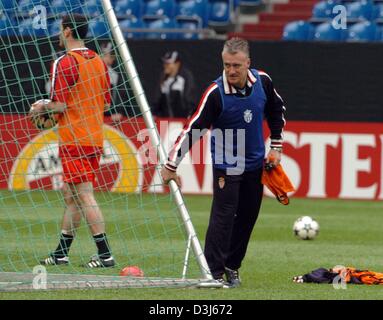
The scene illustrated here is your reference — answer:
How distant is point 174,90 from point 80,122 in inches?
355

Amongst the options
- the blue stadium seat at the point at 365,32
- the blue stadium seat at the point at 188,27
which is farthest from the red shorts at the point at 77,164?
the blue stadium seat at the point at 365,32

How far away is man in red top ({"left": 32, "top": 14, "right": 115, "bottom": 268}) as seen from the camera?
33.3 ft

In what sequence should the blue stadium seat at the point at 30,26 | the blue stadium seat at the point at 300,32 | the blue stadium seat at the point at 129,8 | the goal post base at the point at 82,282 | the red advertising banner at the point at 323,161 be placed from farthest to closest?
the blue stadium seat at the point at 129,8, the blue stadium seat at the point at 300,32, the red advertising banner at the point at 323,161, the blue stadium seat at the point at 30,26, the goal post base at the point at 82,282

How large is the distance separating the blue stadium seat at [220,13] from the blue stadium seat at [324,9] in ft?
5.42

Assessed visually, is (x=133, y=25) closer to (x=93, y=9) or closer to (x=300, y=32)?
(x=93, y=9)

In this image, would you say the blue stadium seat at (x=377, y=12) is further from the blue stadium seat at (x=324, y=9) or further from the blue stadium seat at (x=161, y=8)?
the blue stadium seat at (x=161, y=8)

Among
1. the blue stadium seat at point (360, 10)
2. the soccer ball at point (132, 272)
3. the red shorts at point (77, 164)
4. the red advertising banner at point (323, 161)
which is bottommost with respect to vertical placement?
the red advertising banner at point (323, 161)

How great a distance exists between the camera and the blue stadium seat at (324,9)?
826 inches

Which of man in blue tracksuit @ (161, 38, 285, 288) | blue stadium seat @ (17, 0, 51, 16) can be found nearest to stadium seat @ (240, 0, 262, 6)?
blue stadium seat @ (17, 0, 51, 16)

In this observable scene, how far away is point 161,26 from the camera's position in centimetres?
2162

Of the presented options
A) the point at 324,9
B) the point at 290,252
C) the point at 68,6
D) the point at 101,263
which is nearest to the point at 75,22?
the point at 68,6

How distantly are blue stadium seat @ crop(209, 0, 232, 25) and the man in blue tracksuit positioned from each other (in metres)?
12.8

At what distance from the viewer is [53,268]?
10219 millimetres

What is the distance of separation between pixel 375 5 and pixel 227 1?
2905mm
